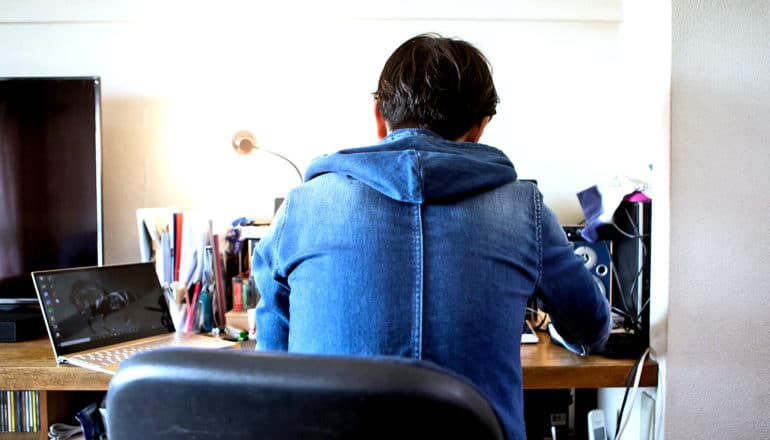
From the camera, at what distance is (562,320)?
0.98 m

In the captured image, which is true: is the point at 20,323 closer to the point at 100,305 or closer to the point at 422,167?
the point at 100,305

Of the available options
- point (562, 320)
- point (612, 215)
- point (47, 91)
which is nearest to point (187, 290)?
point (47, 91)

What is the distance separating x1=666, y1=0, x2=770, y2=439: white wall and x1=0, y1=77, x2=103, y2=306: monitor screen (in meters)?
1.72

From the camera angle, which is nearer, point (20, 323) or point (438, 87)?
point (438, 87)

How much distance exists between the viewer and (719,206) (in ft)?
3.98

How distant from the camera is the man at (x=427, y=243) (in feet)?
2.39

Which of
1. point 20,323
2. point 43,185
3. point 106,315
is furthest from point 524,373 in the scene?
point 43,185

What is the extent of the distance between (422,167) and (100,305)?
3.92 feet

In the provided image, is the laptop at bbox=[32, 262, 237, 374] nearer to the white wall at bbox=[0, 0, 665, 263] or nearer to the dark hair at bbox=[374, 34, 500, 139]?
the white wall at bbox=[0, 0, 665, 263]

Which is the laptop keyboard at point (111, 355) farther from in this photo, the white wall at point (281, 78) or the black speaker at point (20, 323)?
the white wall at point (281, 78)

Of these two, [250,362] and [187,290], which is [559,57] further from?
[250,362]

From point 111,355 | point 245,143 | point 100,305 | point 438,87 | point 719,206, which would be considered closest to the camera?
point 438,87

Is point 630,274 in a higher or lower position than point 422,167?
lower

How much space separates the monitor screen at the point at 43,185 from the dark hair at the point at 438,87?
4.12ft
